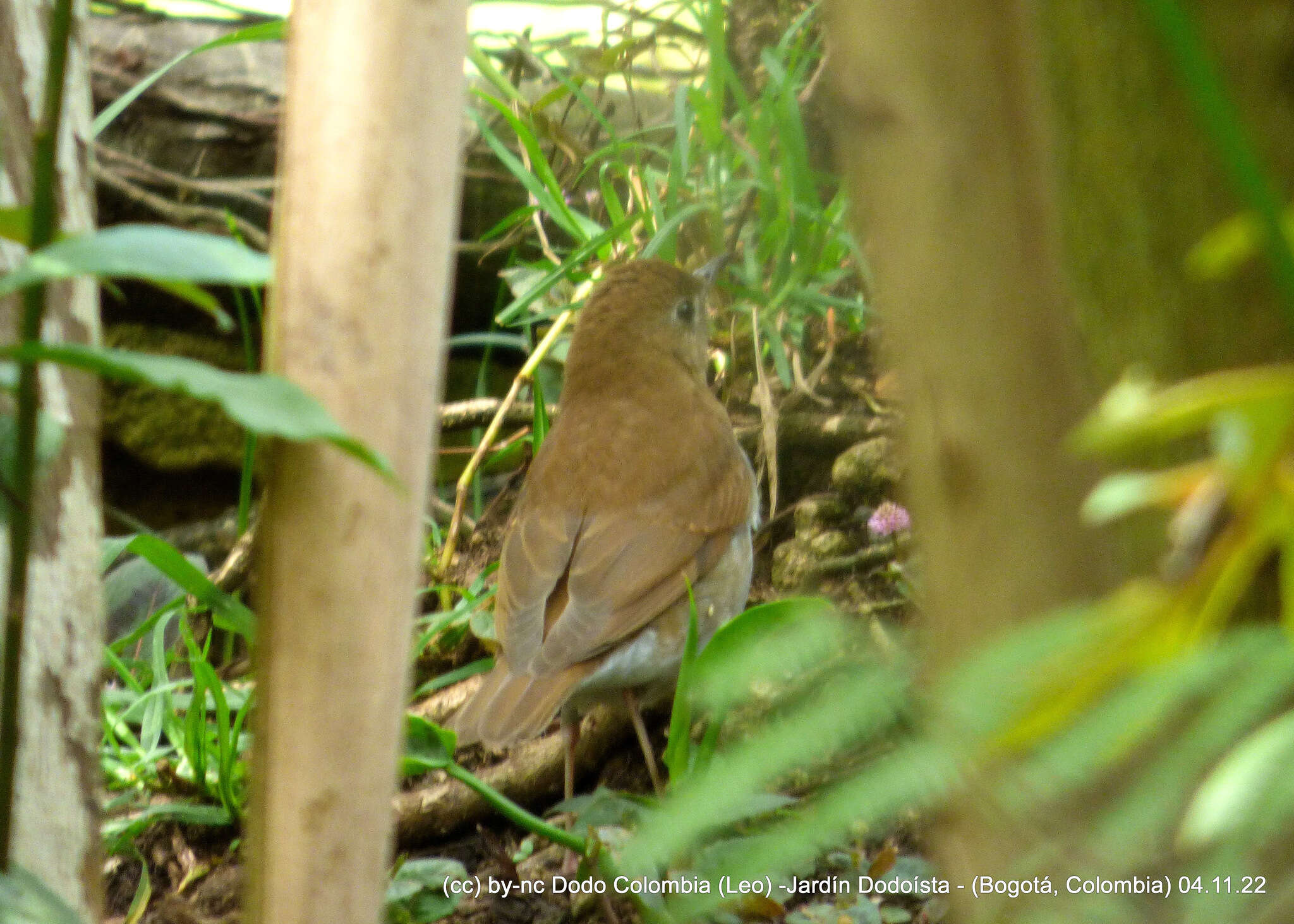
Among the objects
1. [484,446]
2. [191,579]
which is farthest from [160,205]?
[191,579]

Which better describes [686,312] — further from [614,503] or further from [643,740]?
[643,740]

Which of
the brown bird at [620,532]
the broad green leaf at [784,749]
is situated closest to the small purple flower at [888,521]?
the brown bird at [620,532]

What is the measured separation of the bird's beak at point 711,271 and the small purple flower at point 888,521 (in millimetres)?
1039

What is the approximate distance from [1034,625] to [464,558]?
364 centimetres

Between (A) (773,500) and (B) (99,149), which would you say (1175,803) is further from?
(B) (99,149)

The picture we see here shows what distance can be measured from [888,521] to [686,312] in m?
1.07

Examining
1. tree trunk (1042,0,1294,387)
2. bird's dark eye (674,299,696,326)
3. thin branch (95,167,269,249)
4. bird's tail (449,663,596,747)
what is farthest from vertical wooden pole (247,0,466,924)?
thin branch (95,167,269,249)

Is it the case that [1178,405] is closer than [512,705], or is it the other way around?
[1178,405]

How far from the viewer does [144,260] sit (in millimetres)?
819

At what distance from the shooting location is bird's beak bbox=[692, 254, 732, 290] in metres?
4.06

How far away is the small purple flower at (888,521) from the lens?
3400mm

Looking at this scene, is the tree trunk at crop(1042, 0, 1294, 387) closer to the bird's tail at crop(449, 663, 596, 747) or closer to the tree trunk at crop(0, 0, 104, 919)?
the tree trunk at crop(0, 0, 104, 919)

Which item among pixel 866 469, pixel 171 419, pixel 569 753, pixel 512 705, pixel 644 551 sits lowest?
pixel 569 753

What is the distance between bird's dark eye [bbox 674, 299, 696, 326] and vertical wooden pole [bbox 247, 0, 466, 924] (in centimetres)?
283
